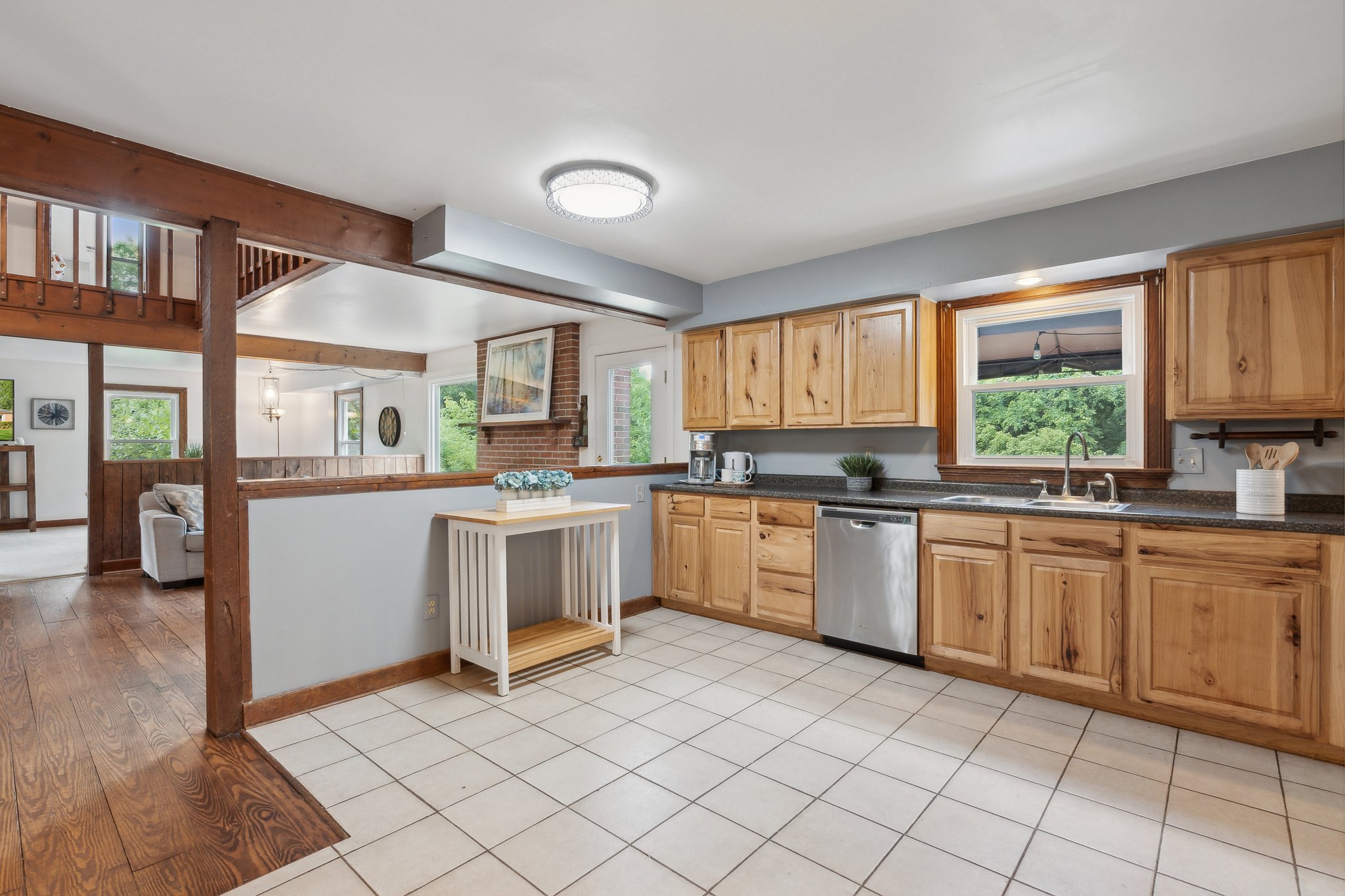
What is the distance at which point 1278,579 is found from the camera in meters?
2.39

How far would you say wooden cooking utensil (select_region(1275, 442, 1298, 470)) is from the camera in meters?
2.61

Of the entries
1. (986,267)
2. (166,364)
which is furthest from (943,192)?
(166,364)

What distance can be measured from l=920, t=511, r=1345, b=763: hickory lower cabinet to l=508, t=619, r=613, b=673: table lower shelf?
178 cm

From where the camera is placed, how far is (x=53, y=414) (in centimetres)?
870

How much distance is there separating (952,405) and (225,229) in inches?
148

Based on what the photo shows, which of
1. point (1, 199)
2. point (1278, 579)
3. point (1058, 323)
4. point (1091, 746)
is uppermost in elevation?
point (1, 199)

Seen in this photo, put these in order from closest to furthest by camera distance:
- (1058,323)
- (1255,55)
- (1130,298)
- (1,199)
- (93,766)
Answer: (1255,55), (93,766), (1130,298), (1058,323), (1,199)

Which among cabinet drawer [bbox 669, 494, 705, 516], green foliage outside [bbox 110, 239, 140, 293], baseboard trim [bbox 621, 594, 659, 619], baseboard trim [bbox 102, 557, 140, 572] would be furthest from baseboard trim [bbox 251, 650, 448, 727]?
green foliage outside [bbox 110, 239, 140, 293]

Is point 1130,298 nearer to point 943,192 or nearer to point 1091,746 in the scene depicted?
point 943,192

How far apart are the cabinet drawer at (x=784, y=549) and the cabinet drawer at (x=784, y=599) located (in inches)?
1.7

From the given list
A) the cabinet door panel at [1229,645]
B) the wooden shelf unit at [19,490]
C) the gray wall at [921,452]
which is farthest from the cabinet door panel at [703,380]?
the wooden shelf unit at [19,490]

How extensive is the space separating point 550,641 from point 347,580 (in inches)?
41.6

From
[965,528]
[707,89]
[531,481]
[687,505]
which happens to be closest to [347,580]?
[531,481]

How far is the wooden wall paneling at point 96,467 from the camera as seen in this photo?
5.65 meters
